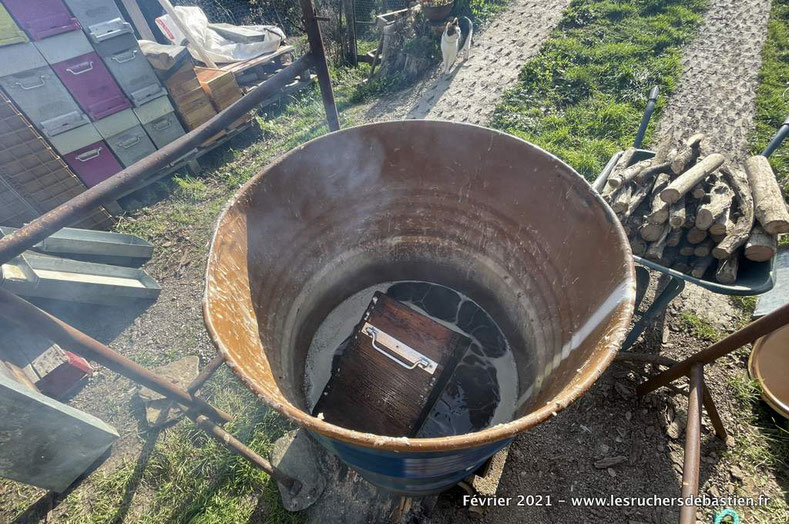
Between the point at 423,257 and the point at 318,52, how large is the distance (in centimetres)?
155

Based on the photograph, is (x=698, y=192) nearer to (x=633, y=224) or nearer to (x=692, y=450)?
(x=633, y=224)

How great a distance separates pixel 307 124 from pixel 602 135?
3.94m

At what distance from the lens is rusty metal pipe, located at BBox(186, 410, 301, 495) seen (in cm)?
220

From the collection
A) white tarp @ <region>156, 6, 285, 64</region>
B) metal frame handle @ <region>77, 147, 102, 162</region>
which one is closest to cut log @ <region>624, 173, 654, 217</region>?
metal frame handle @ <region>77, 147, 102, 162</region>

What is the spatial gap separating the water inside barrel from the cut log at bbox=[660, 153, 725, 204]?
1426mm

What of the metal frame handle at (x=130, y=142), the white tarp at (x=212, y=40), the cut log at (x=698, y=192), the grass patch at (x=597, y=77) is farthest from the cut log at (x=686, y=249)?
the white tarp at (x=212, y=40)

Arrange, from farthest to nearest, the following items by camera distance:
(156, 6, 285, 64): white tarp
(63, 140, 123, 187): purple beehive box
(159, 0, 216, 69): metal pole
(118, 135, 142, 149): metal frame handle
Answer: (156, 6, 285, 64): white tarp < (159, 0, 216, 69): metal pole < (118, 135, 142, 149): metal frame handle < (63, 140, 123, 187): purple beehive box

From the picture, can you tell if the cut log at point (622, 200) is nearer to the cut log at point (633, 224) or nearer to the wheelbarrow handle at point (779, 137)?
the cut log at point (633, 224)

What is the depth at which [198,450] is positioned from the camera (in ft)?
8.38

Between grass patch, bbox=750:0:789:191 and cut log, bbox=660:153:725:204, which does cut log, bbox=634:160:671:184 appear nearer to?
cut log, bbox=660:153:725:204

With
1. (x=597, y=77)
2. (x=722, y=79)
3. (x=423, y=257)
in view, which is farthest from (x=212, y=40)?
(x=722, y=79)

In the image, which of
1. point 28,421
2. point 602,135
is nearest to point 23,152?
point 28,421

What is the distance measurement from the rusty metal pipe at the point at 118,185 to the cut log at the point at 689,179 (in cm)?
244

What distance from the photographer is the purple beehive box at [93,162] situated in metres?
3.71
